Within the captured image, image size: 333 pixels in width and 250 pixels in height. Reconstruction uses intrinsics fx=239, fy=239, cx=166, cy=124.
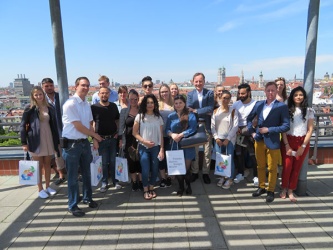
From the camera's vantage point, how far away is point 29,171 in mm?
3473

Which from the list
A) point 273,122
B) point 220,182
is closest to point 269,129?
point 273,122

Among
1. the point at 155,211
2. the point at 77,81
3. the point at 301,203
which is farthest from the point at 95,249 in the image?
the point at 301,203

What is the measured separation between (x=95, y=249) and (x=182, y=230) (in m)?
0.96

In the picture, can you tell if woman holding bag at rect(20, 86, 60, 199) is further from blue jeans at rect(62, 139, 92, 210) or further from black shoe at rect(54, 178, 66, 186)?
blue jeans at rect(62, 139, 92, 210)

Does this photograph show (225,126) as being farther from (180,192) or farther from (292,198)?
(292,198)

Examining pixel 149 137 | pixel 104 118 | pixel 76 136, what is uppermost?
pixel 104 118

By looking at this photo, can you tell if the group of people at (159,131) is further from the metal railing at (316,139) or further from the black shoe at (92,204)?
the metal railing at (316,139)

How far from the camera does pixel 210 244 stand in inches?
97.0

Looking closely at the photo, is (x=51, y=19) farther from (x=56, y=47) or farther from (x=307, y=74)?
(x=307, y=74)

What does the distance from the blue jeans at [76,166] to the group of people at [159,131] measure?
0.01 metres

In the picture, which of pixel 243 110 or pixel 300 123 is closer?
pixel 300 123

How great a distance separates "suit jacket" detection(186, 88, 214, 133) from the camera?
12.5ft

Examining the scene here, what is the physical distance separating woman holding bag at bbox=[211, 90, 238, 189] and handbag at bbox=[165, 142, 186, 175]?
0.69 m

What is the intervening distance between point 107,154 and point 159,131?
951 mm
